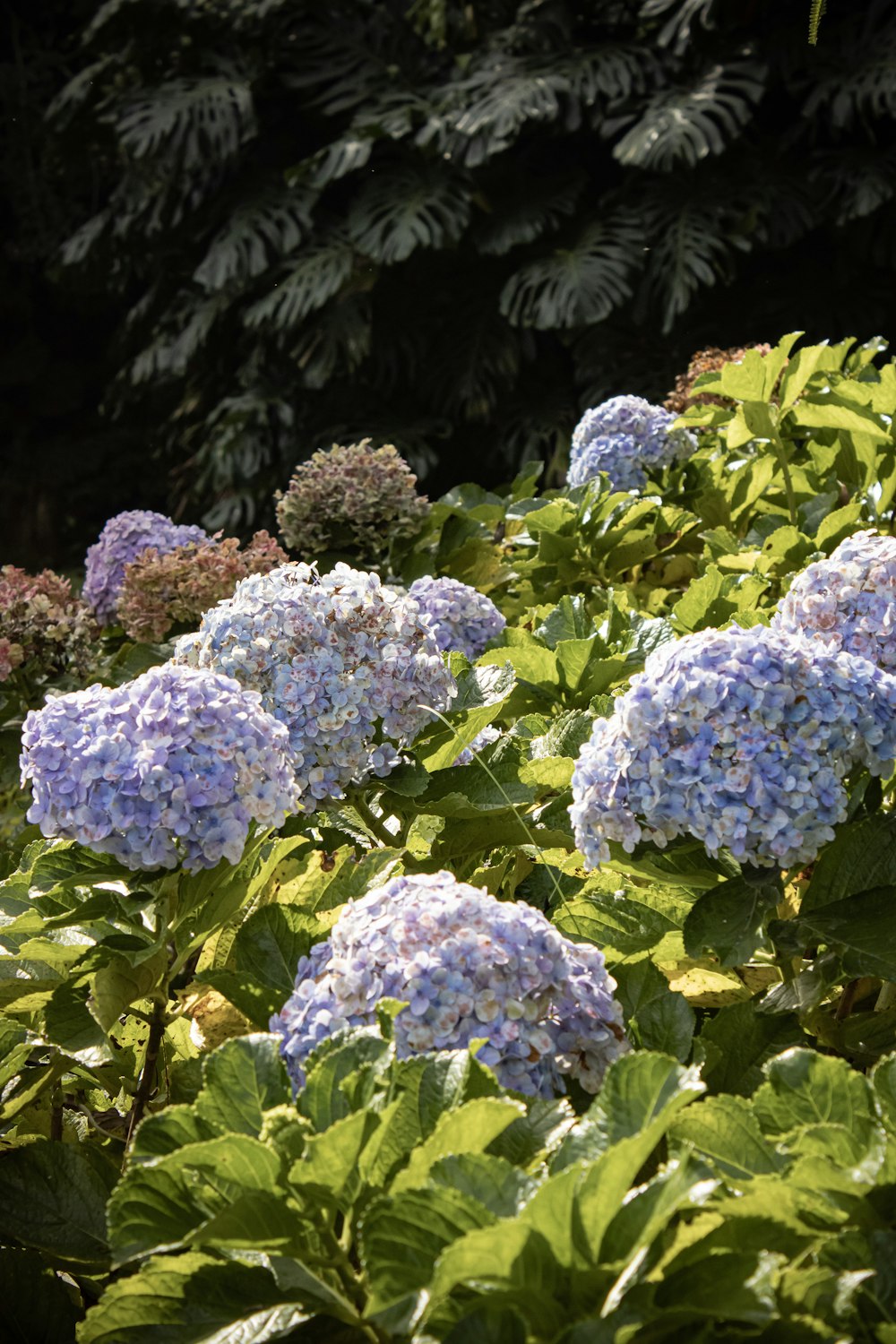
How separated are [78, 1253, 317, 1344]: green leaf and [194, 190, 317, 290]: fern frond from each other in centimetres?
707

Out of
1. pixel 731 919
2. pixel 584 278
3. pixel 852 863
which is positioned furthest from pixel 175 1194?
pixel 584 278

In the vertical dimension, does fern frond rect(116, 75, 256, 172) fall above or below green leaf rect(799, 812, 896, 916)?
above

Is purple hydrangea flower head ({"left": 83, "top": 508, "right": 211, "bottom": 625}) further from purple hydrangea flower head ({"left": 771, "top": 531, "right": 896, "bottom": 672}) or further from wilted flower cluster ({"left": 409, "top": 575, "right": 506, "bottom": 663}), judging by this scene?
purple hydrangea flower head ({"left": 771, "top": 531, "right": 896, "bottom": 672})

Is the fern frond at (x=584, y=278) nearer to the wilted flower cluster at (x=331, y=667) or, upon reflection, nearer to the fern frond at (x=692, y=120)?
the fern frond at (x=692, y=120)

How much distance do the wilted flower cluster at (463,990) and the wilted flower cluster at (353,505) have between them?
64.8 inches

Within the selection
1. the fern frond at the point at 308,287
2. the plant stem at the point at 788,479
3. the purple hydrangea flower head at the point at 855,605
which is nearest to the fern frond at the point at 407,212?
the fern frond at the point at 308,287

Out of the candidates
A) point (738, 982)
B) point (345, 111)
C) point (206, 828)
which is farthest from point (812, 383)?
point (345, 111)

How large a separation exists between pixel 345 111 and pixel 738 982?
26.4 ft

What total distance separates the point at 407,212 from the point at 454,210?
240 mm

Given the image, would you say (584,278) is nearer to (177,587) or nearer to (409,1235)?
(177,587)

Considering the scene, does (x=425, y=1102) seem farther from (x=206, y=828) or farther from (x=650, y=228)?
(x=650, y=228)

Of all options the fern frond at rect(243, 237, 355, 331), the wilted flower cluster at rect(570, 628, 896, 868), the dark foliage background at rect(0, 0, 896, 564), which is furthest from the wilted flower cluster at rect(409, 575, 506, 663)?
the fern frond at rect(243, 237, 355, 331)

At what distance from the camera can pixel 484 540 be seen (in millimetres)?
2654

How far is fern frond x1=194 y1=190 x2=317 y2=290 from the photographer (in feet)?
24.4
